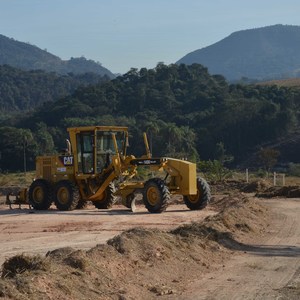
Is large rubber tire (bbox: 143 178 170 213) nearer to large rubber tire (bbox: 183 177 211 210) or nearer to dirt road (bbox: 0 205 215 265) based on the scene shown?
dirt road (bbox: 0 205 215 265)

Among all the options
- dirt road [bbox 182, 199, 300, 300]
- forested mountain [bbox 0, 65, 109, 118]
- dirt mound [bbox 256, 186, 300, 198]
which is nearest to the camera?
dirt road [bbox 182, 199, 300, 300]

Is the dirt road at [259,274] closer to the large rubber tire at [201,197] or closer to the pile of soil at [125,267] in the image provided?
the pile of soil at [125,267]

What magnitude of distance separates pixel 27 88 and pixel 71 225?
172m

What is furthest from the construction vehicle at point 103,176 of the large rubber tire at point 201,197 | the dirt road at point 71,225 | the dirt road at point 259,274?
the dirt road at point 259,274

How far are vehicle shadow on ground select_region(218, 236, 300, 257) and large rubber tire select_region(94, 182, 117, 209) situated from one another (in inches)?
357

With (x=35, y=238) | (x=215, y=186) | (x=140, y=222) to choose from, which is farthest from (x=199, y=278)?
(x=215, y=186)

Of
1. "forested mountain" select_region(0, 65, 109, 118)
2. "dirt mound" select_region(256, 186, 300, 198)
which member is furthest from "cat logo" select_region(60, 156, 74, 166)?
"forested mountain" select_region(0, 65, 109, 118)

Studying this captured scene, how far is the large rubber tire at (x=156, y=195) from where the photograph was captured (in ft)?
Result: 70.4

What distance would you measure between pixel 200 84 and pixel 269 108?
2886 centimetres

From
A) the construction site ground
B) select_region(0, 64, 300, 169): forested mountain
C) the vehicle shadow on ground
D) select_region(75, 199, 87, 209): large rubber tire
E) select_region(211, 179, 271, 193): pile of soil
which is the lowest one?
select_region(211, 179, 271, 193): pile of soil

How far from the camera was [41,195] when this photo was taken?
23984mm

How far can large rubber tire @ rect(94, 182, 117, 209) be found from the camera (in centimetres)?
2338

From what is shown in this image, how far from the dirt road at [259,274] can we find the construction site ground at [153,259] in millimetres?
13

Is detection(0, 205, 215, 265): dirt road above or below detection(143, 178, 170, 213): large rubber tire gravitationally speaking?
below
